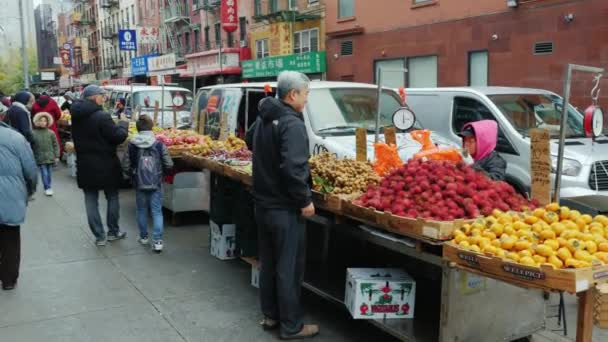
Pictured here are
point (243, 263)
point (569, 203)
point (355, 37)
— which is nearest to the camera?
point (569, 203)

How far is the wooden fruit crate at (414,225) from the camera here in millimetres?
3844

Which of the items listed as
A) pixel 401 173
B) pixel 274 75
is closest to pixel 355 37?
pixel 274 75

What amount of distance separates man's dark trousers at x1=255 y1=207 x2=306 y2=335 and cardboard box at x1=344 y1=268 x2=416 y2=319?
472mm

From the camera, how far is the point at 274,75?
98.1 feet

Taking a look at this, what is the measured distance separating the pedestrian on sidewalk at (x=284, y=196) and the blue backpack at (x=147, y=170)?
288 cm

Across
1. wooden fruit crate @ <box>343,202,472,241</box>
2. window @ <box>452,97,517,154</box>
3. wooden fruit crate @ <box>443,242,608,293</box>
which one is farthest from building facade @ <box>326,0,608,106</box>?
wooden fruit crate @ <box>443,242,608,293</box>

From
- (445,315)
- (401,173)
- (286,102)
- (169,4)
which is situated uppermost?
(169,4)

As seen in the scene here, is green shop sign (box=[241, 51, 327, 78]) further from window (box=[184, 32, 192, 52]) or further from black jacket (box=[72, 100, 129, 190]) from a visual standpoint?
black jacket (box=[72, 100, 129, 190])

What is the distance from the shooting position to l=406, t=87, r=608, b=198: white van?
7.56 metres

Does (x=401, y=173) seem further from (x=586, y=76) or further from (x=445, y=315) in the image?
(x=586, y=76)

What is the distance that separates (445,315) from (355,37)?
2177 centimetres

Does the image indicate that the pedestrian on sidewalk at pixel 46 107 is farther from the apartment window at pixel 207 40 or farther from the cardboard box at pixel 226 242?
the apartment window at pixel 207 40

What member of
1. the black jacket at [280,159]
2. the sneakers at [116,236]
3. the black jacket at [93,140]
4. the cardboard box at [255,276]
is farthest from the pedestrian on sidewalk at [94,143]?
the black jacket at [280,159]

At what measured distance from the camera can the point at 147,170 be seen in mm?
7188
